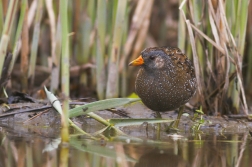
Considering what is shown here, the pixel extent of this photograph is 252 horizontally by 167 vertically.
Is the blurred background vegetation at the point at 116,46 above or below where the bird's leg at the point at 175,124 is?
above

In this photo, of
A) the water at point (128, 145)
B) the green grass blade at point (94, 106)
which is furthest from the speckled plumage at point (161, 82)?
the green grass blade at point (94, 106)

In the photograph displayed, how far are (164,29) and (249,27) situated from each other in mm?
1603

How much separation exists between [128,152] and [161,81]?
1229mm

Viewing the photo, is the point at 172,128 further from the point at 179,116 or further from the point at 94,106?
the point at 94,106

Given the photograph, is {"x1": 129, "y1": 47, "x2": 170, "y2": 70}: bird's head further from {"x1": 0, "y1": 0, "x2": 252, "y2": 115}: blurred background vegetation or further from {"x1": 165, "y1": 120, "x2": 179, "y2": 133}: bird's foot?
{"x1": 165, "y1": 120, "x2": 179, "y2": 133}: bird's foot

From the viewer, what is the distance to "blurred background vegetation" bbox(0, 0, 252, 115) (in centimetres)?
591

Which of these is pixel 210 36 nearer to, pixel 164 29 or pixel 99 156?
pixel 99 156

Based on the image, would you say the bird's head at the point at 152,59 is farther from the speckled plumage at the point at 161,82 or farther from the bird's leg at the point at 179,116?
the bird's leg at the point at 179,116

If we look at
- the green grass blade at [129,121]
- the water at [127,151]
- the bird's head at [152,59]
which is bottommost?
the water at [127,151]

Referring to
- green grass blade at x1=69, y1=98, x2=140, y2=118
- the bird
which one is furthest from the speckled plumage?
green grass blade at x1=69, y1=98, x2=140, y2=118

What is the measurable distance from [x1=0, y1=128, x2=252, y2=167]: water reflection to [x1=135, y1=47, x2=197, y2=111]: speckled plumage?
0.40m

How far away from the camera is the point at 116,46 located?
618 centimetres

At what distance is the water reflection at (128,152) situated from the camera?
4282 millimetres

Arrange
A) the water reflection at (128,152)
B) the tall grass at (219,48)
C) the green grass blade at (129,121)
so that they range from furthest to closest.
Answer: the tall grass at (219,48) < the green grass blade at (129,121) < the water reflection at (128,152)
